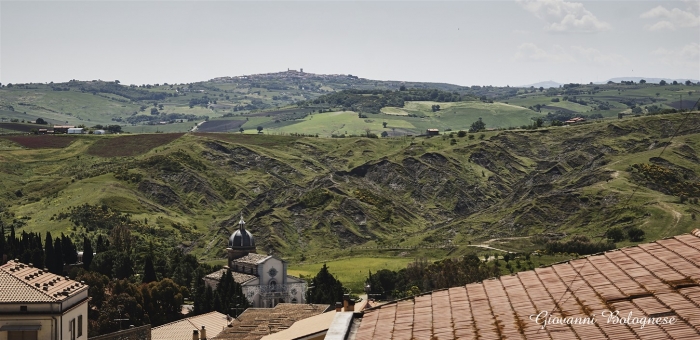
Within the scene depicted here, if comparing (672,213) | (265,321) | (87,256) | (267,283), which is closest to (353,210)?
(672,213)

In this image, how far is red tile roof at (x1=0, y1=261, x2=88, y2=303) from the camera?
1612 inches

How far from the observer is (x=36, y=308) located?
40375mm

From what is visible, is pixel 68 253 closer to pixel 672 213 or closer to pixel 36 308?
pixel 36 308

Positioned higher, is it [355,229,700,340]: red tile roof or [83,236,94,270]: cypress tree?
[355,229,700,340]: red tile roof

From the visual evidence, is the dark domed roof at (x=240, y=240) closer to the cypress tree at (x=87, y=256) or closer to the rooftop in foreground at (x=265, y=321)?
the cypress tree at (x=87, y=256)

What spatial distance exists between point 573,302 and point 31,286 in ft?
107

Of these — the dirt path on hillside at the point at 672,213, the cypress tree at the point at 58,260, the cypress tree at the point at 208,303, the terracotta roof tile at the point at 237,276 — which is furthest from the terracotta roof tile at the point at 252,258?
the dirt path on hillside at the point at 672,213

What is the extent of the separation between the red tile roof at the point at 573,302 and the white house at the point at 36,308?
86.6 feet

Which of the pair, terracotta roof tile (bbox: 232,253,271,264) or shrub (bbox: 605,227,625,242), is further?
shrub (bbox: 605,227,625,242)

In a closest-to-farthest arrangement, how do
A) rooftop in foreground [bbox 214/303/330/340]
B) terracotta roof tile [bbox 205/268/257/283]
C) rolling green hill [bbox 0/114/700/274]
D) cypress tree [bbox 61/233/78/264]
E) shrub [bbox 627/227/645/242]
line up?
1. rooftop in foreground [bbox 214/303/330/340]
2. cypress tree [bbox 61/233/78/264]
3. terracotta roof tile [bbox 205/268/257/283]
4. shrub [bbox 627/227/645/242]
5. rolling green hill [bbox 0/114/700/274]

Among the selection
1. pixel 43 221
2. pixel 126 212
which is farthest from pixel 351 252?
→ pixel 43 221

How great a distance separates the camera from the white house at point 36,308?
4003cm

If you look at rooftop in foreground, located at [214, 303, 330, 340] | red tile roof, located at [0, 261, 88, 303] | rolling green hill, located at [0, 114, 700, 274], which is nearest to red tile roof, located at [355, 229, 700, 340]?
red tile roof, located at [0, 261, 88, 303]

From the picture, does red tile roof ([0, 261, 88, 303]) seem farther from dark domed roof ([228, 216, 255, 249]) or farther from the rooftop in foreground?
dark domed roof ([228, 216, 255, 249])
